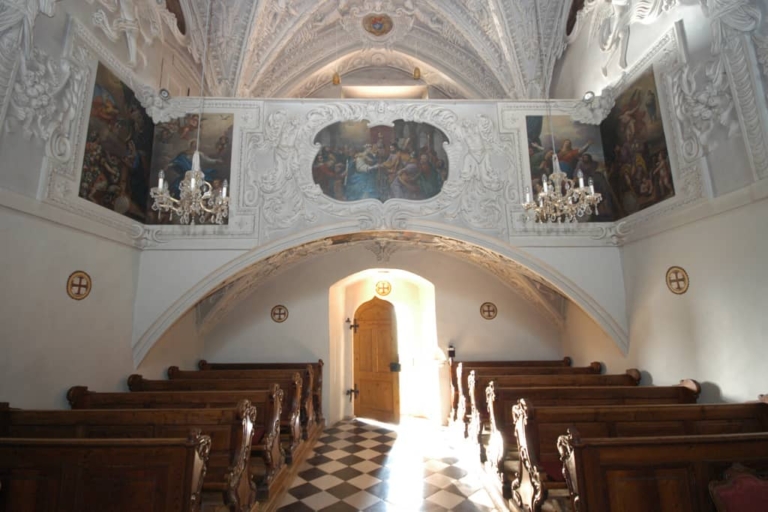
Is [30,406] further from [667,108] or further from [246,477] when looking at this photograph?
[667,108]

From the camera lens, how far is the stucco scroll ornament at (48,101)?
4629mm

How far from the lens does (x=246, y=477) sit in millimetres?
4406

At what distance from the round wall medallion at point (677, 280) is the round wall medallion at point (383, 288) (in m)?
6.90

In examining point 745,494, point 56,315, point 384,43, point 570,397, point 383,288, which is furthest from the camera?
point 384,43

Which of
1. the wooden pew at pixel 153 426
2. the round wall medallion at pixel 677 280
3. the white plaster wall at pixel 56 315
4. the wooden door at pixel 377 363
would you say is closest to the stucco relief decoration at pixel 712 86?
the round wall medallion at pixel 677 280

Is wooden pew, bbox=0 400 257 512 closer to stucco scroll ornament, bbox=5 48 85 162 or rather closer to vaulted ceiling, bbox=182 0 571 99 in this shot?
stucco scroll ornament, bbox=5 48 85 162

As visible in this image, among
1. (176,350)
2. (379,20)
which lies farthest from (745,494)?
(379,20)

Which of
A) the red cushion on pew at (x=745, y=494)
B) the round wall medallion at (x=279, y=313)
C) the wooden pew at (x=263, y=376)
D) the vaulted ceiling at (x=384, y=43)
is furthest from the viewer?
the round wall medallion at (x=279, y=313)

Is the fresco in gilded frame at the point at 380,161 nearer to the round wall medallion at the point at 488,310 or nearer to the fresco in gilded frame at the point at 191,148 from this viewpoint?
the fresco in gilded frame at the point at 191,148

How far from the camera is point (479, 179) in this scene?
732 centimetres

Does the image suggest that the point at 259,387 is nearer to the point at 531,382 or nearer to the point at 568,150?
the point at 531,382

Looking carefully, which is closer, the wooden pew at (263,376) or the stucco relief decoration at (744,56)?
the stucco relief decoration at (744,56)

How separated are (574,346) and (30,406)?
9578 millimetres

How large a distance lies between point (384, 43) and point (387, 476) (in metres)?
11.1
